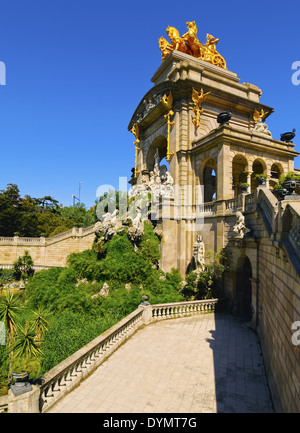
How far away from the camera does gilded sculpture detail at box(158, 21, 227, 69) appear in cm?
2441

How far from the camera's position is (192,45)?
24734mm

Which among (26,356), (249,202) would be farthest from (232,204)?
(26,356)

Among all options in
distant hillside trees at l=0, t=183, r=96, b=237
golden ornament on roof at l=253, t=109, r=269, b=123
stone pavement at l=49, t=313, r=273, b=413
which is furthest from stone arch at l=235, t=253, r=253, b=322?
distant hillside trees at l=0, t=183, r=96, b=237

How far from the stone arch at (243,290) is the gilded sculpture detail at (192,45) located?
22.3m

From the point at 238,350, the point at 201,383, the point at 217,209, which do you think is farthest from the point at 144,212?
the point at 201,383

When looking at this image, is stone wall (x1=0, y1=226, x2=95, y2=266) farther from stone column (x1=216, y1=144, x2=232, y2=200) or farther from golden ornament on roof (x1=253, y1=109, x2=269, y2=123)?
golden ornament on roof (x1=253, y1=109, x2=269, y2=123)

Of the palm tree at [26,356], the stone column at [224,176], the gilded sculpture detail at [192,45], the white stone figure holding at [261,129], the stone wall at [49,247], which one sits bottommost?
the palm tree at [26,356]

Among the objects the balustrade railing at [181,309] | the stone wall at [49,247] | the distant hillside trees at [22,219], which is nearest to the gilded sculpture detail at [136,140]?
the stone wall at [49,247]

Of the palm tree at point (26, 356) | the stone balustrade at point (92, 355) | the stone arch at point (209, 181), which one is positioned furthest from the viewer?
the stone arch at point (209, 181)

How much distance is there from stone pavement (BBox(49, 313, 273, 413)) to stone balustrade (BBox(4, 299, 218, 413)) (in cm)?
26

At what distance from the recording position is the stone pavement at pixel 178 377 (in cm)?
641

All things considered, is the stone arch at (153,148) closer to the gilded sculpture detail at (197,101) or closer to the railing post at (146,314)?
the gilded sculpture detail at (197,101)

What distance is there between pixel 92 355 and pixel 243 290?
9895 mm
